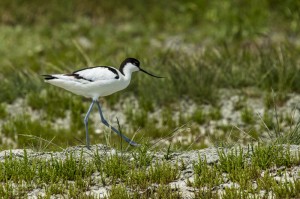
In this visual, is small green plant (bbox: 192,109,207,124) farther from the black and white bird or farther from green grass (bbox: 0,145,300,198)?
green grass (bbox: 0,145,300,198)

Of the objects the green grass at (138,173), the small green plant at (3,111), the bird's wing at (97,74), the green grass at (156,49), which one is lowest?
the green grass at (138,173)

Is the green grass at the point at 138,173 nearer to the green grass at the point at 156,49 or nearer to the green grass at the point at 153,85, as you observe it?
the green grass at the point at 153,85

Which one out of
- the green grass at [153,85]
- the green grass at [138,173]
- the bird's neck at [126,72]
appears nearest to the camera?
the green grass at [138,173]

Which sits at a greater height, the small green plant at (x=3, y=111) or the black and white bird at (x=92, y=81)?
the small green plant at (x=3, y=111)

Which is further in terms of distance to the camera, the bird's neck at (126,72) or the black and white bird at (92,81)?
the bird's neck at (126,72)

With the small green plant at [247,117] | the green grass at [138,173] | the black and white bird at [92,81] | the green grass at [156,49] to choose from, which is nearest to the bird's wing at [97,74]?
the black and white bird at [92,81]

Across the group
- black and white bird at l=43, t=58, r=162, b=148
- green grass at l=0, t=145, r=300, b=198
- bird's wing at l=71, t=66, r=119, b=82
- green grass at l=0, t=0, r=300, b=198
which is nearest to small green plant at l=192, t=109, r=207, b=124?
green grass at l=0, t=0, r=300, b=198

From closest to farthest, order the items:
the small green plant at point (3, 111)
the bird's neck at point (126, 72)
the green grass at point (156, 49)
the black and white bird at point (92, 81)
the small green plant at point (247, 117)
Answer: the black and white bird at point (92, 81)
the bird's neck at point (126, 72)
the small green plant at point (247, 117)
the small green plant at point (3, 111)
the green grass at point (156, 49)

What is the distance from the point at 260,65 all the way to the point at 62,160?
18.3 ft

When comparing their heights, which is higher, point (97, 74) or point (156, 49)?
point (156, 49)

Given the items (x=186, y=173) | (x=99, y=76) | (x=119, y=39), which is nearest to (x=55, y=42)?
(x=119, y=39)

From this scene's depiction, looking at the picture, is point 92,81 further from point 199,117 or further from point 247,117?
point 247,117

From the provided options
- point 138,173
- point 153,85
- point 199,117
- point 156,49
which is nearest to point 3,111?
point 153,85

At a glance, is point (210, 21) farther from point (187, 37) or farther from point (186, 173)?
point (186, 173)
